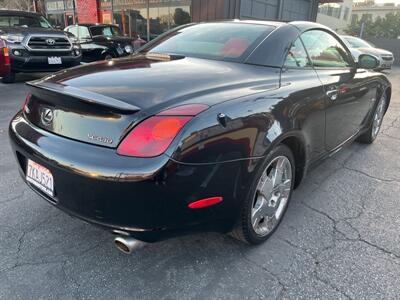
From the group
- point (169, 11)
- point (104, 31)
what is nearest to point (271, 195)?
point (104, 31)

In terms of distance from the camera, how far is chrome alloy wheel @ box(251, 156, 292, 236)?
7.54 ft

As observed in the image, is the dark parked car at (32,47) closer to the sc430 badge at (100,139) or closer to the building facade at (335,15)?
the sc430 badge at (100,139)

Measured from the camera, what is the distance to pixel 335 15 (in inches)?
1442

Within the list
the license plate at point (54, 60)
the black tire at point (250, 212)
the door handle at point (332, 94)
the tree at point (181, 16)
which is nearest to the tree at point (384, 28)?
the tree at point (181, 16)

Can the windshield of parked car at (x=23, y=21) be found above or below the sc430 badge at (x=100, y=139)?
above

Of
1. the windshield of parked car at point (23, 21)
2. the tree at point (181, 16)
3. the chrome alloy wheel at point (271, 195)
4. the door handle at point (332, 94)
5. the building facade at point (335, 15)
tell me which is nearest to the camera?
the chrome alloy wheel at point (271, 195)

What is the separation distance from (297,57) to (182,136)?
4.95 ft

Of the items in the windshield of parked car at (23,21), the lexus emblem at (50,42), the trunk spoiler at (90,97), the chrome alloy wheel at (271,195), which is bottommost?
the chrome alloy wheel at (271,195)

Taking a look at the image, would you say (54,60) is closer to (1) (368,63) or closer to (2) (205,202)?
(1) (368,63)

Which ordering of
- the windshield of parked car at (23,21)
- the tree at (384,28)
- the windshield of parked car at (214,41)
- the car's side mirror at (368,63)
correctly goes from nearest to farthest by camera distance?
the windshield of parked car at (214,41), the car's side mirror at (368,63), the windshield of parked car at (23,21), the tree at (384,28)

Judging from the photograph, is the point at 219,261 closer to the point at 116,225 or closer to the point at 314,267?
the point at 314,267

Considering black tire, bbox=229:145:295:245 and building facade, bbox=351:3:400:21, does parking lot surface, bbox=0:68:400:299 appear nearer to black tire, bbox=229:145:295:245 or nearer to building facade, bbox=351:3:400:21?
black tire, bbox=229:145:295:245

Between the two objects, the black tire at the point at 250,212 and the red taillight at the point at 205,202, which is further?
the black tire at the point at 250,212

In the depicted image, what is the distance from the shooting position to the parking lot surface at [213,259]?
79.3 inches
